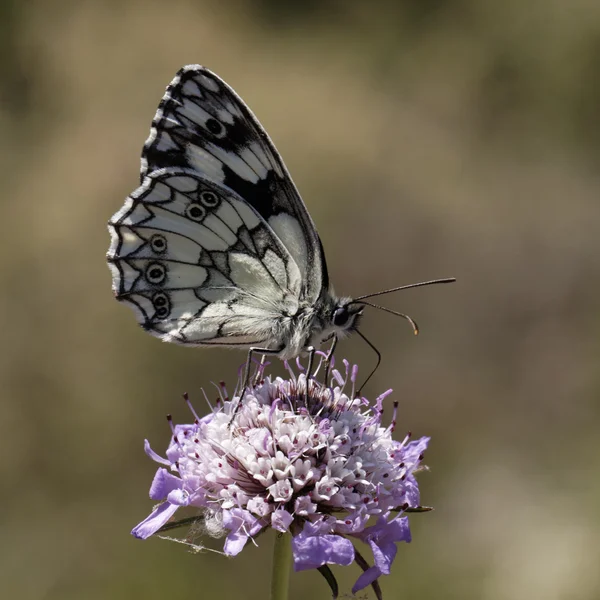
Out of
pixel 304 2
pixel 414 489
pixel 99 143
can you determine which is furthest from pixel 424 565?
pixel 304 2

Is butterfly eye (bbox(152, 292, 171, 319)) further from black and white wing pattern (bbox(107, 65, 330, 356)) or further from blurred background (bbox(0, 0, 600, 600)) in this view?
blurred background (bbox(0, 0, 600, 600))

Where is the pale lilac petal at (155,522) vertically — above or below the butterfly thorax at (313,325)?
below

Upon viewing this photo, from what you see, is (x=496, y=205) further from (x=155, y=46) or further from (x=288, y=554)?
(x=288, y=554)

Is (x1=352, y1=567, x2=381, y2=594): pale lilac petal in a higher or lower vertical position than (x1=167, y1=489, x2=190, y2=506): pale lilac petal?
lower

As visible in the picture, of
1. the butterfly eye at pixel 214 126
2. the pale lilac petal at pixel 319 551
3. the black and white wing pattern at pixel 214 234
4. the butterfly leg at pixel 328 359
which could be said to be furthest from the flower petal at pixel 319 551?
the butterfly eye at pixel 214 126

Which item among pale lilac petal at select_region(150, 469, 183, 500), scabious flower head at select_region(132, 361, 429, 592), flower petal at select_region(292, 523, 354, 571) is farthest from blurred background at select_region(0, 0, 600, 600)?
flower petal at select_region(292, 523, 354, 571)

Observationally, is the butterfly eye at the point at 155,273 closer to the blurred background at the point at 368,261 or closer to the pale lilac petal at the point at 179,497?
the pale lilac petal at the point at 179,497
